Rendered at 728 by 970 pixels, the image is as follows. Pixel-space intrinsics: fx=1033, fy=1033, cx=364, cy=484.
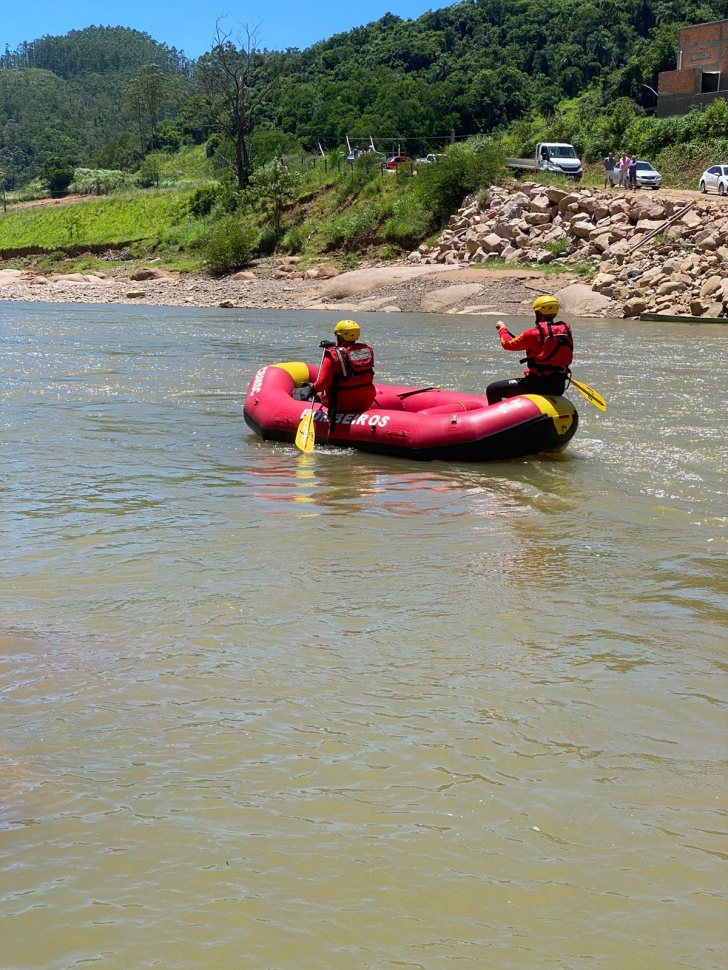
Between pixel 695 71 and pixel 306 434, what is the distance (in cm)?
4523

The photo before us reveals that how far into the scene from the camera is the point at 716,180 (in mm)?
27812

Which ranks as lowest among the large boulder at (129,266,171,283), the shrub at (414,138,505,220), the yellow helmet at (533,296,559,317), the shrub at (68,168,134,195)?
the yellow helmet at (533,296,559,317)

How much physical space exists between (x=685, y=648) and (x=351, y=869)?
204 centimetres

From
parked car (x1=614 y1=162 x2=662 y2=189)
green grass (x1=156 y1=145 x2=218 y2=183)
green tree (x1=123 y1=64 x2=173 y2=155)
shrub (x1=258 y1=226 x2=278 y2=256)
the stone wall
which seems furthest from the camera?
green tree (x1=123 y1=64 x2=173 y2=155)

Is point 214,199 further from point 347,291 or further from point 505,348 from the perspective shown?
point 505,348

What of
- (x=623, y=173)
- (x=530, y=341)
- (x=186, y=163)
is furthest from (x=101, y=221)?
(x=530, y=341)

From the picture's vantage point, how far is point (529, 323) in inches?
816

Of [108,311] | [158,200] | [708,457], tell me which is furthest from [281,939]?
[158,200]

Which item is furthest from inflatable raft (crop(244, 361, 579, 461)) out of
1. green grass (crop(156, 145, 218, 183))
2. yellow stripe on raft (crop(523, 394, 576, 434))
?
green grass (crop(156, 145, 218, 183))

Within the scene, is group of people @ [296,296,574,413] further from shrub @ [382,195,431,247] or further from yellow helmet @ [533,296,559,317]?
shrub @ [382,195,431,247]

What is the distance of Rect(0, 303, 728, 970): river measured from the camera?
2.53 m

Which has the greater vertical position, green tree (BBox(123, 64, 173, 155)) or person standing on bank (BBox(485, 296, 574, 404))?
green tree (BBox(123, 64, 173, 155))

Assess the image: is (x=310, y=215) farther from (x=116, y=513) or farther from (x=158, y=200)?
(x=116, y=513)

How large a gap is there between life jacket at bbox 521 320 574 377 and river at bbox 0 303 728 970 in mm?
1129
